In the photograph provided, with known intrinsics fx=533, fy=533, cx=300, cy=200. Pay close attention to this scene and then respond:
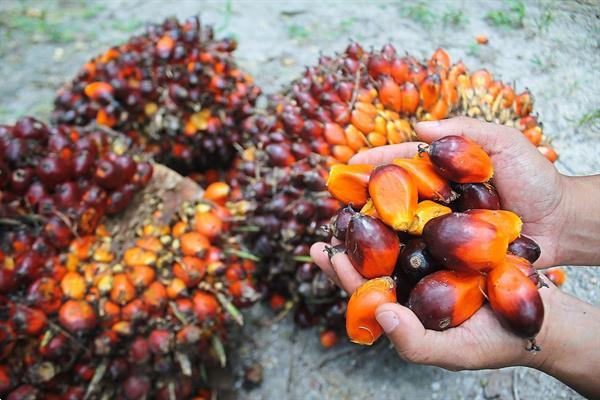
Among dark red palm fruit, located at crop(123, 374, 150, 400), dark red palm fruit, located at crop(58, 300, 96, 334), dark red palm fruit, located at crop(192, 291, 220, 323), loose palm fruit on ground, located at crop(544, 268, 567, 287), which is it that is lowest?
dark red palm fruit, located at crop(123, 374, 150, 400)

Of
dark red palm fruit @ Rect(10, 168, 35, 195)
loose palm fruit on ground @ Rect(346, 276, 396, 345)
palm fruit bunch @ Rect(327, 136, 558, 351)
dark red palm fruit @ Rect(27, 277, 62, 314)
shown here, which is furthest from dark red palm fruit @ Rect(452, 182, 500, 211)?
dark red palm fruit @ Rect(10, 168, 35, 195)

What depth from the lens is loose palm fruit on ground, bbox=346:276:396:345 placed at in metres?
1.35

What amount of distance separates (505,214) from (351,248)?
0.42 m

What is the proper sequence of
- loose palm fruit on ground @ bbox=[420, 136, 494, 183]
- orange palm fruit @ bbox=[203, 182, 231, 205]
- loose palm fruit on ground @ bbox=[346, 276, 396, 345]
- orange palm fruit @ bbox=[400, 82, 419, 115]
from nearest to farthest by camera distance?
loose palm fruit on ground @ bbox=[346, 276, 396, 345] → loose palm fruit on ground @ bbox=[420, 136, 494, 183] → orange palm fruit @ bbox=[400, 82, 419, 115] → orange palm fruit @ bbox=[203, 182, 231, 205]

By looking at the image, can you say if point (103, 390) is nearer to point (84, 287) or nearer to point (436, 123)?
point (84, 287)

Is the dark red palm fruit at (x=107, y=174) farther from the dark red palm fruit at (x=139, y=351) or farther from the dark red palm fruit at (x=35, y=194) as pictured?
the dark red palm fruit at (x=139, y=351)

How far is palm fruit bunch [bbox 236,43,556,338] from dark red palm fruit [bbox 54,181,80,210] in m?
0.73

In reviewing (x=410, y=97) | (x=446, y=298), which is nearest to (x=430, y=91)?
(x=410, y=97)

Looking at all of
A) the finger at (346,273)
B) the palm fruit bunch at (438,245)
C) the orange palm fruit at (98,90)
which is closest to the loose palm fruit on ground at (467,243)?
the palm fruit bunch at (438,245)

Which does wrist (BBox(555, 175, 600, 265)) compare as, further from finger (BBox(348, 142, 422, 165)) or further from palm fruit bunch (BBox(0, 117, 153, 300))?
palm fruit bunch (BBox(0, 117, 153, 300))

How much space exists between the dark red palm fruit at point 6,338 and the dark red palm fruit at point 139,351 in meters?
0.42

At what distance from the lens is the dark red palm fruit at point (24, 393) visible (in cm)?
195

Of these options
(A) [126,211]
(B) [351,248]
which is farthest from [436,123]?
(A) [126,211]

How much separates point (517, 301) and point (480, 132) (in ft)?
2.02
